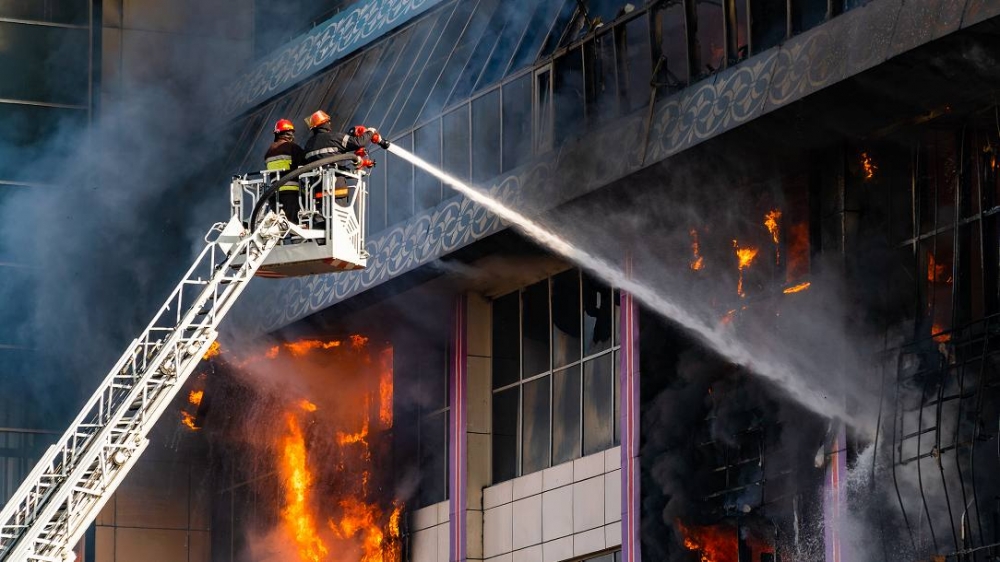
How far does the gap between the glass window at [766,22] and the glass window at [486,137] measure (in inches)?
185

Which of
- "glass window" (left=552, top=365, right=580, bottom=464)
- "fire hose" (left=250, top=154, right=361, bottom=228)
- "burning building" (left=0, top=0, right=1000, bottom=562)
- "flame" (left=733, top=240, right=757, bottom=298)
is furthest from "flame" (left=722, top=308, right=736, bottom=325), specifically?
"fire hose" (left=250, top=154, right=361, bottom=228)

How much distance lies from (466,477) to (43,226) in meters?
9.85

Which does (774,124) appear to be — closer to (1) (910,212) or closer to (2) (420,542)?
(1) (910,212)

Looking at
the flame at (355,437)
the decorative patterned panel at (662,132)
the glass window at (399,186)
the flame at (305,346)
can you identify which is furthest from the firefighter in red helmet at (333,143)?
the flame at (305,346)

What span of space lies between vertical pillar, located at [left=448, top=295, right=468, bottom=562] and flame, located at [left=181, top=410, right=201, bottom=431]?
6.34 m

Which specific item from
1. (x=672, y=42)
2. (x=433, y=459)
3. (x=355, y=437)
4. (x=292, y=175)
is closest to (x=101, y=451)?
(x=292, y=175)

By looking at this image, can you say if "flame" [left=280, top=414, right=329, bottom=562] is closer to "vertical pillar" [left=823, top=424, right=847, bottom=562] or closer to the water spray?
the water spray

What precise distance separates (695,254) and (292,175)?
533 cm

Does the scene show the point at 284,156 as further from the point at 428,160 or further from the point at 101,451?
the point at 428,160

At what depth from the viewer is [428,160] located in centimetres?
2603

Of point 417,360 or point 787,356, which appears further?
point 417,360

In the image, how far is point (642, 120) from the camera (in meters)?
22.0

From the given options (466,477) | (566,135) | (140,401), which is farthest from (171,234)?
(140,401)

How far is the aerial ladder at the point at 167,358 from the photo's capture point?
16531mm
